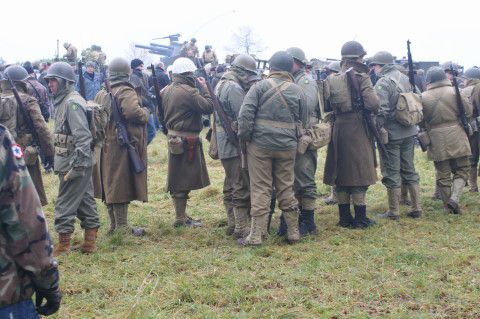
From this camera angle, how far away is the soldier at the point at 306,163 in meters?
7.43

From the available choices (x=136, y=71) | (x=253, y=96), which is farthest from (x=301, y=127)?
(x=136, y=71)

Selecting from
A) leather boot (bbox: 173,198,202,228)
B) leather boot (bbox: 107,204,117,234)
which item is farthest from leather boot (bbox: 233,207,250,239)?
leather boot (bbox: 107,204,117,234)

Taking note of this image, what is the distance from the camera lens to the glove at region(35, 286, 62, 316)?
287 cm

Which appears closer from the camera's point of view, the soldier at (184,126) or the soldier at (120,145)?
the soldier at (120,145)

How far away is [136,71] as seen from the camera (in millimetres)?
13266

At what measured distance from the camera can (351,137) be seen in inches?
304

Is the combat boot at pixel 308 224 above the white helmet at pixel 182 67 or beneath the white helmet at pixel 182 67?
beneath

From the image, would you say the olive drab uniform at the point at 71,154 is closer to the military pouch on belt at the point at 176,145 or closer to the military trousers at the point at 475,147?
the military pouch on belt at the point at 176,145

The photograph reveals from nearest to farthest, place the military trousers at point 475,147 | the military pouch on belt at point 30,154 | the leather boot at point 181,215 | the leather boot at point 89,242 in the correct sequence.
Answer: the leather boot at point 89,242, the military pouch on belt at point 30,154, the leather boot at point 181,215, the military trousers at point 475,147

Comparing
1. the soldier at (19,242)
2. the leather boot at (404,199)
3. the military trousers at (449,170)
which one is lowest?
the leather boot at (404,199)

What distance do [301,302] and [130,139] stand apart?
11.0ft

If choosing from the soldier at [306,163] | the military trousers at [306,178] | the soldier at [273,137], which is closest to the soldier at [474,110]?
the soldier at [306,163]

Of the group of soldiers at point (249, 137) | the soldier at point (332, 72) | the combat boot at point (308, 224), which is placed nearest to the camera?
the group of soldiers at point (249, 137)

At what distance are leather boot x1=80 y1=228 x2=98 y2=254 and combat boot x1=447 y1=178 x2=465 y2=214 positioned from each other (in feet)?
15.4
